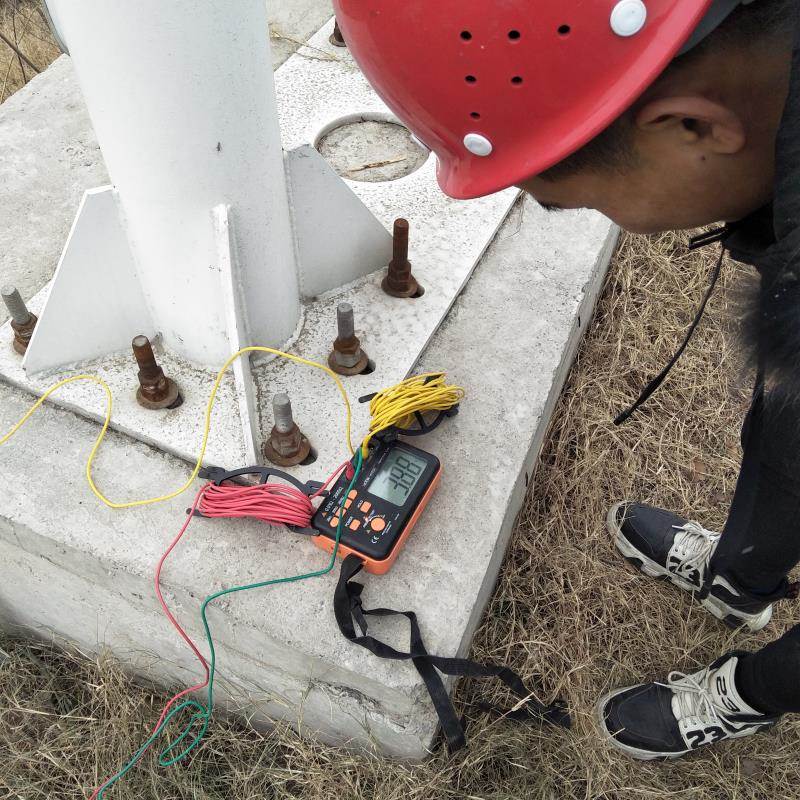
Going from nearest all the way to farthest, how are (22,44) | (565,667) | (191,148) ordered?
1. (191,148)
2. (565,667)
3. (22,44)

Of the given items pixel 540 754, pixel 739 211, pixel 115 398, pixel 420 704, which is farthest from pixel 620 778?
pixel 115 398

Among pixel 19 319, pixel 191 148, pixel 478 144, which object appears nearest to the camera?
pixel 478 144

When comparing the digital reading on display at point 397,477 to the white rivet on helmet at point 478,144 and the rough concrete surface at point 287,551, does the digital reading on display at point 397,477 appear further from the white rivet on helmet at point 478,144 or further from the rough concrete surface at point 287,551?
the white rivet on helmet at point 478,144

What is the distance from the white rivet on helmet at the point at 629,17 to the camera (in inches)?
38.2

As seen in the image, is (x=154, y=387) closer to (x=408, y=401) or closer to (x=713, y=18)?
(x=408, y=401)

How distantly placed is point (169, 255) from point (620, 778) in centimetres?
161

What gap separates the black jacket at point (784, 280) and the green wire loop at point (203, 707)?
0.89 metres

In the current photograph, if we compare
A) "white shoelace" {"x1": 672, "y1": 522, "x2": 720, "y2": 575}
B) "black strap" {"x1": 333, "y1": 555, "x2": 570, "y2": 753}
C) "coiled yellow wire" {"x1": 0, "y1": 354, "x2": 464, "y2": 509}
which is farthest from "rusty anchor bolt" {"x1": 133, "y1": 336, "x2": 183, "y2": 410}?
"white shoelace" {"x1": 672, "y1": 522, "x2": 720, "y2": 575}

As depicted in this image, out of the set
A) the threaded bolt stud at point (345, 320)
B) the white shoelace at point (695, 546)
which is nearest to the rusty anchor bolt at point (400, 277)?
the threaded bolt stud at point (345, 320)

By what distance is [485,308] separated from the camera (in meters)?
2.14

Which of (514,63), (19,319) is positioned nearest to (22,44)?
(19,319)

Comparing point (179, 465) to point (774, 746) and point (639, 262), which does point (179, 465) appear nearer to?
point (774, 746)

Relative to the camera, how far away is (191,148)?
1.52 meters

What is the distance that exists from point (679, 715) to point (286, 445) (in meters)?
1.16
